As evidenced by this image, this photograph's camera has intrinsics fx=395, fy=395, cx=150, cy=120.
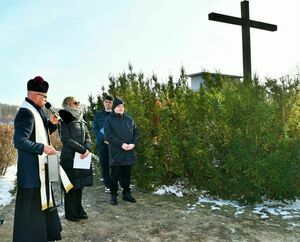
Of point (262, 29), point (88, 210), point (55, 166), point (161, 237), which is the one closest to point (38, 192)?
point (55, 166)

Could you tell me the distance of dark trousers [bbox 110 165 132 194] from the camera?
6.51m

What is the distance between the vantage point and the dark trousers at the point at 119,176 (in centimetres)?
651

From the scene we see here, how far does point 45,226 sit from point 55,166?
625mm

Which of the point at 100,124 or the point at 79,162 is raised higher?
the point at 100,124

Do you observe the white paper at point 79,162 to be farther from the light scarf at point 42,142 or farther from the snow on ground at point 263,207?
the snow on ground at point 263,207

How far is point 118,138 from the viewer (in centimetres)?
641

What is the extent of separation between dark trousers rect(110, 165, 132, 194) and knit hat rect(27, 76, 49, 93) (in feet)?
8.87

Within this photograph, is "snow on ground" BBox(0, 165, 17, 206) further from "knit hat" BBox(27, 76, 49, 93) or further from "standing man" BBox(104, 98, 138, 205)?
"knit hat" BBox(27, 76, 49, 93)

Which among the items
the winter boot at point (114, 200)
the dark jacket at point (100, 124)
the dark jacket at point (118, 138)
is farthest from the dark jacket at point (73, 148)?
the dark jacket at point (100, 124)

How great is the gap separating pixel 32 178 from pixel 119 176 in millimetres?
2810

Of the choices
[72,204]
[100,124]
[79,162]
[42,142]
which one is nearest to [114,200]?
[72,204]

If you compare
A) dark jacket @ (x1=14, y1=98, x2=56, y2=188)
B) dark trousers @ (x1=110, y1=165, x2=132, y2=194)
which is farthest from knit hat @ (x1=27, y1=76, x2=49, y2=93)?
dark trousers @ (x1=110, y1=165, x2=132, y2=194)

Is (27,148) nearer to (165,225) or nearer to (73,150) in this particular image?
(73,150)

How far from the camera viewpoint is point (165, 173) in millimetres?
7363
